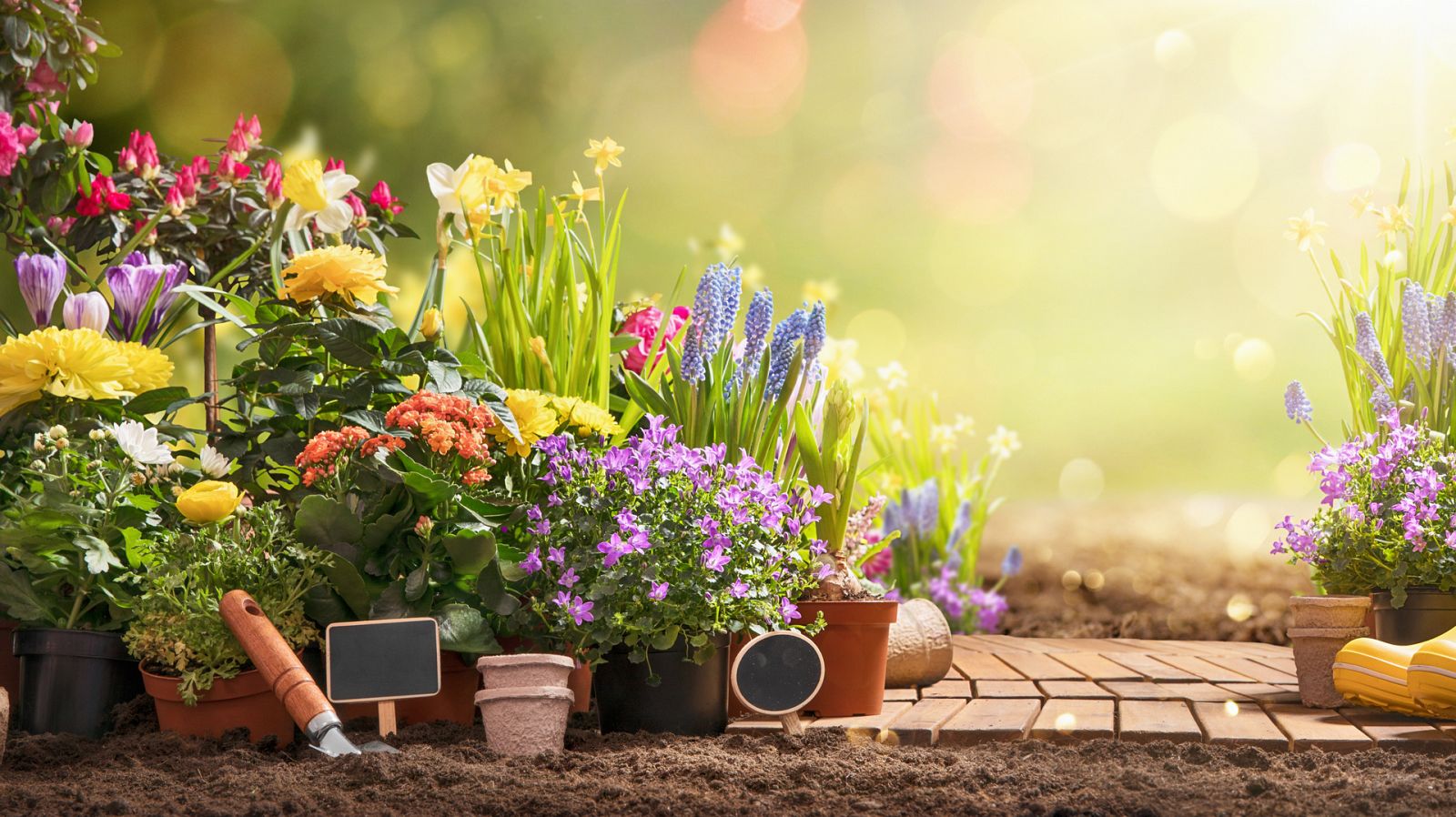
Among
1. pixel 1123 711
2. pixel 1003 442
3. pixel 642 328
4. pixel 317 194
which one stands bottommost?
pixel 1123 711

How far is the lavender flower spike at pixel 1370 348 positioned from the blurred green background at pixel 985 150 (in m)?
1.61

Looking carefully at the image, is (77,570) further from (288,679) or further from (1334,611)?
(1334,611)

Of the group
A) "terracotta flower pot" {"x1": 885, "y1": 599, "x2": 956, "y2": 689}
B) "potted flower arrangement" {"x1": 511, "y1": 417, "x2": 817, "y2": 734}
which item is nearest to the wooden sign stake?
"potted flower arrangement" {"x1": 511, "y1": 417, "x2": 817, "y2": 734}

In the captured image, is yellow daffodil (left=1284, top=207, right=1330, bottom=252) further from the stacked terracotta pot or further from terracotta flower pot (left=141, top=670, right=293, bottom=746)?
terracotta flower pot (left=141, top=670, right=293, bottom=746)

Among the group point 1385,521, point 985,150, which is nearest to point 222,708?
point 1385,521

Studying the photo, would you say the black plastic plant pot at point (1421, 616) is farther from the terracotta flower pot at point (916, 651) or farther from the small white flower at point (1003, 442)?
the small white flower at point (1003, 442)

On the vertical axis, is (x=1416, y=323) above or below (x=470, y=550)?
above

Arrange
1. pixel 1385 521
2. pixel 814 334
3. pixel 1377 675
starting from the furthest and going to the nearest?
1. pixel 1385 521
2. pixel 814 334
3. pixel 1377 675

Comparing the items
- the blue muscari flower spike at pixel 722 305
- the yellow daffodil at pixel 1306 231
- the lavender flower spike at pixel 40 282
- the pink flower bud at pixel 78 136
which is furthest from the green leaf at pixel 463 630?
the yellow daffodil at pixel 1306 231

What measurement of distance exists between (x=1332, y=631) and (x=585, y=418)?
4.88 ft

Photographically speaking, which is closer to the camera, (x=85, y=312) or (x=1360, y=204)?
(x=85, y=312)

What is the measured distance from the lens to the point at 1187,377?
424cm

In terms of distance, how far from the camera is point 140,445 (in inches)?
73.7

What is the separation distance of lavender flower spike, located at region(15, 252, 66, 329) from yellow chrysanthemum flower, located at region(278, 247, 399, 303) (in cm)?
57
